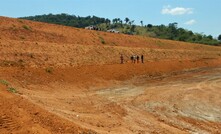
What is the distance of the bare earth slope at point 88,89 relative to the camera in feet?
40.4

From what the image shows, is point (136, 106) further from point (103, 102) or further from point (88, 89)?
point (88, 89)

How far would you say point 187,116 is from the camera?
696 inches

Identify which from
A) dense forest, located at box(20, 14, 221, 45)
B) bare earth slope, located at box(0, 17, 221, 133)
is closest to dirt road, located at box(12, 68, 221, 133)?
bare earth slope, located at box(0, 17, 221, 133)

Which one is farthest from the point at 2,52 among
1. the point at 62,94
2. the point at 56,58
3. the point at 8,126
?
the point at 8,126

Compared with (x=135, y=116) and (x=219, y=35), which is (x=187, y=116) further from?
(x=219, y=35)

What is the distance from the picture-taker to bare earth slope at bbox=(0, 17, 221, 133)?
40.4ft

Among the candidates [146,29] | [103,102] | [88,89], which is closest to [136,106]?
[103,102]

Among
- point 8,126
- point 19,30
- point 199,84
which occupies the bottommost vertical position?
point 199,84

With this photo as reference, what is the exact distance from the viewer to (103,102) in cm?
2008

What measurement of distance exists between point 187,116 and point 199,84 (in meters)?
13.8

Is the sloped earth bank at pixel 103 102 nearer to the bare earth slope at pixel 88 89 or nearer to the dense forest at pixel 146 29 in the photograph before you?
the bare earth slope at pixel 88 89

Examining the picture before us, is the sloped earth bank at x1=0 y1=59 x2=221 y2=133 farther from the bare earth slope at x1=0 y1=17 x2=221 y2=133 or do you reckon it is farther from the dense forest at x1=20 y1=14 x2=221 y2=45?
the dense forest at x1=20 y1=14 x2=221 y2=45

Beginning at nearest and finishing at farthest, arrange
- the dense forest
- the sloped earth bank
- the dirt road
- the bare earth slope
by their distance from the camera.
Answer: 1. the sloped earth bank
2. the bare earth slope
3. the dirt road
4. the dense forest

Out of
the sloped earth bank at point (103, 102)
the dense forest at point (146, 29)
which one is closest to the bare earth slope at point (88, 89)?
the sloped earth bank at point (103, 102)
